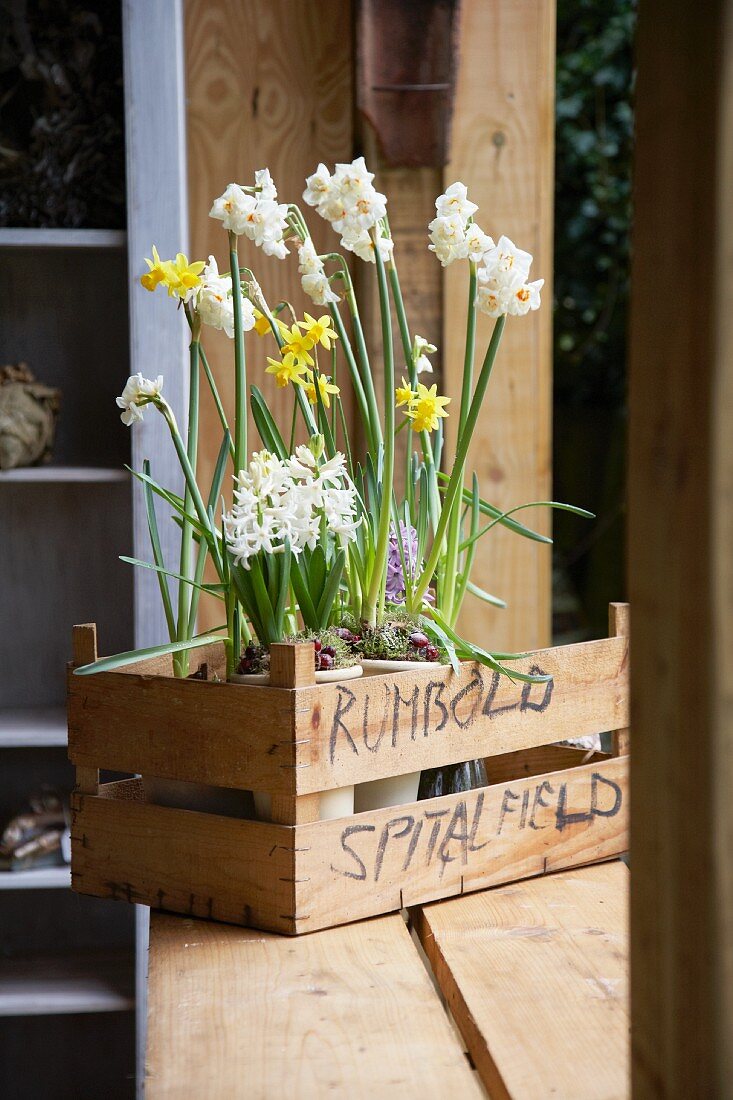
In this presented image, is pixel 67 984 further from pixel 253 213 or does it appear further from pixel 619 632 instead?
pixel 253 213

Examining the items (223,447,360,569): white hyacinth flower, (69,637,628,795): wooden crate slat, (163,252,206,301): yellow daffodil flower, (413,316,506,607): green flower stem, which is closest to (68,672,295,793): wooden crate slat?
(69,637,628,795): wooden crate slat

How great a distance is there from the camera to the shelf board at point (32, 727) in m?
1.84

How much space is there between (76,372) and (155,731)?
1.22 m

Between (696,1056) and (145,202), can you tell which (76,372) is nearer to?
(145,202)

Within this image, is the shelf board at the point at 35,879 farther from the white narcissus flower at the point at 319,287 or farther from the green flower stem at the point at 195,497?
the white narcissus flower at the point at 319,287

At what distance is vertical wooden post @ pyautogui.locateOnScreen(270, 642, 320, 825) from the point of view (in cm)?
95

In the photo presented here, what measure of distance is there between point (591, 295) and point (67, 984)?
9.88ft

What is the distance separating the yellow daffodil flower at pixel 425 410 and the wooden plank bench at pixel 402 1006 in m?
0.47

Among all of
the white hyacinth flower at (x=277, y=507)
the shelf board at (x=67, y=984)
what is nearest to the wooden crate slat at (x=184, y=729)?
the white hyacinth flower at (x=277, y=507)

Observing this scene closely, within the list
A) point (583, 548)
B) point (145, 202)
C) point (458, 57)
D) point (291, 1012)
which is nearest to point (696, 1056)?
point (291, 1012)

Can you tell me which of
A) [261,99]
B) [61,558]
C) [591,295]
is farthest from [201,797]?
[591,295]

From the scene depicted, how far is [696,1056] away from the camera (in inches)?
20.3

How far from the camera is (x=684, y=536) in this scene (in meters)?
0.49

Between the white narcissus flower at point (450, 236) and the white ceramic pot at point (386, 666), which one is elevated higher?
the white narcissus flower at point (450, 236)
